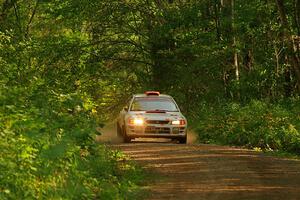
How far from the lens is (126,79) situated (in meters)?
41.2

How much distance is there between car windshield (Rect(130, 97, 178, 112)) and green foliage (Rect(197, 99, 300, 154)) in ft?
7.20

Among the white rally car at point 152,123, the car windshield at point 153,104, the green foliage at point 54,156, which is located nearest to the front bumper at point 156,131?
the white rally car at point 152,123

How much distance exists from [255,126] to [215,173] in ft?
28.7

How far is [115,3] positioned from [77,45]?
10.2 ft

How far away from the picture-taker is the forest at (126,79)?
30.9ft

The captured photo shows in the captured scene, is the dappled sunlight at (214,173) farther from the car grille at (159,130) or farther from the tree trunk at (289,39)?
the tree trunk at (289,39)

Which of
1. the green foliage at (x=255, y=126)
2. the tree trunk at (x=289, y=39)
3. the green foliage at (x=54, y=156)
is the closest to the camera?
the green foliage at (x=54, y=156)

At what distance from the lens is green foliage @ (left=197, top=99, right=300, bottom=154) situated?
19.2 m

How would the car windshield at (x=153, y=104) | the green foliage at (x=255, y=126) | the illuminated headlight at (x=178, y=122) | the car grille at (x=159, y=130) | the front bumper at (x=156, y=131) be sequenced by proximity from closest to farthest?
1. the green foliage at (x=255, y=126)
2. the front bumper at (x=156, y=131)
3. the car grille at (x=159, y=130)
4. the illuminated headlight at (x=178, y=122)
5. the car windshield at (x=153, y=104)

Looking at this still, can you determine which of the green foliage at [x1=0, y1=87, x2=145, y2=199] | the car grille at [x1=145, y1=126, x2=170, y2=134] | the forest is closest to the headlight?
the car grille at [x1=145, y1=126, x2=170, y2=134]

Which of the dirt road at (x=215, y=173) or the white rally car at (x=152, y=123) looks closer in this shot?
the dirt road at (x=215, y=173)

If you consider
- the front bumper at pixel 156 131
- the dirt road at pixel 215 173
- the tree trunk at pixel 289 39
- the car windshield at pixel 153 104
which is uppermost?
the tree trunk at pixel 289 39

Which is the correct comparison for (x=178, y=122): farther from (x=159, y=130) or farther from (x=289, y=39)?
(x=289, y=39)

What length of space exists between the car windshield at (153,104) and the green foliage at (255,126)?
7.20ft
